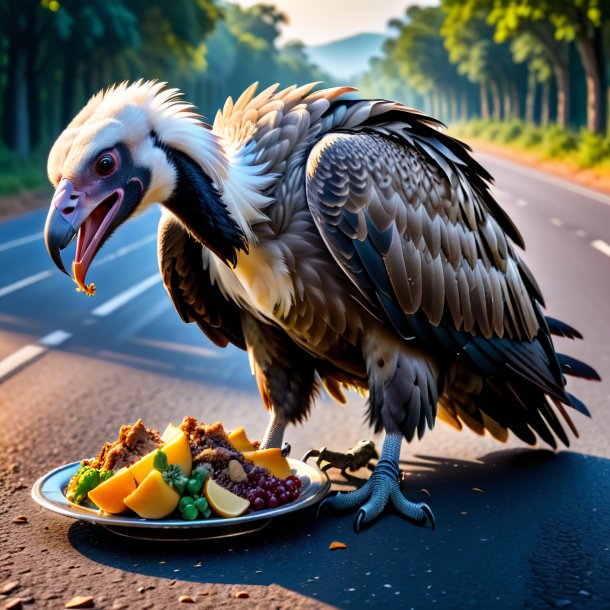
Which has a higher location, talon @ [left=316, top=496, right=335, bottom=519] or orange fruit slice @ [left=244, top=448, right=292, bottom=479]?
orange fruit slice @ [left=244, top=448, right=292, bottom=479]

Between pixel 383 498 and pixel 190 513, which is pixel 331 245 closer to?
pixel 383 498

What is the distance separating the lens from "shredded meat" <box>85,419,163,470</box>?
14.3 ft

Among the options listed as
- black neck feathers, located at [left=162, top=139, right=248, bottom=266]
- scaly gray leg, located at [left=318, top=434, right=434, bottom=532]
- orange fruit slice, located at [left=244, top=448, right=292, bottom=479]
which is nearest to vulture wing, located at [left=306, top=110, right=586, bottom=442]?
black neck feathers, located at [left=162, top=139, right=248, bottom=266]

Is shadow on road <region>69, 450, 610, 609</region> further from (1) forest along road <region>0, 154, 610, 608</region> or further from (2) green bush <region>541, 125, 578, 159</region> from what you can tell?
(2) green bush <region>541, 125, 578, 159</region>

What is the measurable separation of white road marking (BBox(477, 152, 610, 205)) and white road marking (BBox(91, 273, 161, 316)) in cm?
1267

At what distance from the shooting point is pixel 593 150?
3022 centimetres

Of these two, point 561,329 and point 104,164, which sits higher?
point 104,164

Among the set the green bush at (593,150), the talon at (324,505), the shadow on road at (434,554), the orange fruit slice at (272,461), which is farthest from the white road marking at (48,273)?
the green bush at (593,150)

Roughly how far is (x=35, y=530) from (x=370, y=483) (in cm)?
142

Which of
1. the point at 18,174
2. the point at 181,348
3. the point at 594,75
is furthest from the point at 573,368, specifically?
the point at 594,75

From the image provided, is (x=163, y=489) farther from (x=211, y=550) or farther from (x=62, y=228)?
(x=62, y=228)

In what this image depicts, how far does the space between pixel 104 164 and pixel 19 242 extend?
1303 cm

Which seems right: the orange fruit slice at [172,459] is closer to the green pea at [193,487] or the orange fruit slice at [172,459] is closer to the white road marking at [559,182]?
the green pea at [193,487]

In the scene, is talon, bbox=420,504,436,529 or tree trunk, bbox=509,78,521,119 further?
tree trunk, bbox=509,78,521,119
